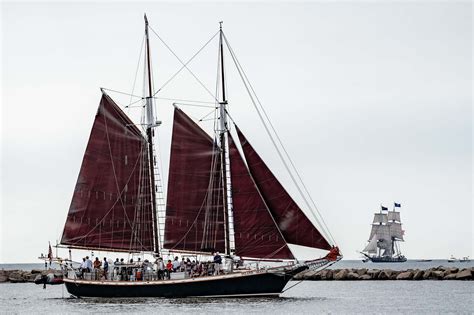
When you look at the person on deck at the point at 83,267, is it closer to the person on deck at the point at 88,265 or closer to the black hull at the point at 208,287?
the person on deck at the point at 88,265

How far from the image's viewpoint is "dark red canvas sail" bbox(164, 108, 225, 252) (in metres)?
66.9

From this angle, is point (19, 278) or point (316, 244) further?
point (19, 278)

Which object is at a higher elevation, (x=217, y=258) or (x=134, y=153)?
(x=134, y=153)

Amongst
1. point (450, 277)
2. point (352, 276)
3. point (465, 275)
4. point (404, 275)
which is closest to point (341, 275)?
point (352, 276)

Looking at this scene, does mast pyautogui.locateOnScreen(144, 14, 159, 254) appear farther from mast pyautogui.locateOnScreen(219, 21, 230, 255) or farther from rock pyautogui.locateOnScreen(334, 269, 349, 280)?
rock pyautogui.locateOnScreen(334, 269, 349, 280)

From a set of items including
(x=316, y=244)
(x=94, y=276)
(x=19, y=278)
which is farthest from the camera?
(x=19, y=278)


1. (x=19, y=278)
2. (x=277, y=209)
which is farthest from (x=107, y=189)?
(x=19, y=278)

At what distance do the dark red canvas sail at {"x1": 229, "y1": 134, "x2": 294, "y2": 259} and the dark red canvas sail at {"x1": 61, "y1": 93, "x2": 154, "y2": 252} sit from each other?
7.12 m

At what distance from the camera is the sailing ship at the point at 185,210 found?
64.6m

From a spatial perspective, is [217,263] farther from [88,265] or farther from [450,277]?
[450,277]

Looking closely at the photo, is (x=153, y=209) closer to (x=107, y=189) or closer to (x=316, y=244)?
(x=107, y=189)

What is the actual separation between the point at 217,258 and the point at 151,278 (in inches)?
192

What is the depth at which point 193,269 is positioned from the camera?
6550cm

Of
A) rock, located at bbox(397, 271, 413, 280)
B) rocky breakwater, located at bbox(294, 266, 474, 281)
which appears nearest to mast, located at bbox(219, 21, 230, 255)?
rocky breakwater, located at bbox(294, 266, 474, 281)
